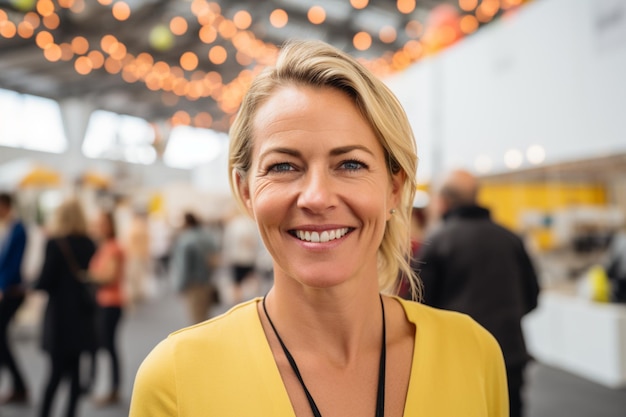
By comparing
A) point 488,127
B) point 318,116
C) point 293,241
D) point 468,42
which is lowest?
point 293,241

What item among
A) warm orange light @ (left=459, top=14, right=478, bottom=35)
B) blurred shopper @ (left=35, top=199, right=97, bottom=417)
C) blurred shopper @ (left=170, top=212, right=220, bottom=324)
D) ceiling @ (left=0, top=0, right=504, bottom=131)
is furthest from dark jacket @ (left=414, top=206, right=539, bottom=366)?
warm orange light @ (left=459, top=14, right=478, bottom=35)

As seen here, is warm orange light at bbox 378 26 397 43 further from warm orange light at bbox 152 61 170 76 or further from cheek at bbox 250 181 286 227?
cheek at bbox 250 181 286 227

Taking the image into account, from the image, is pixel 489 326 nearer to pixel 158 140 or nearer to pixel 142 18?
pixel 142 18

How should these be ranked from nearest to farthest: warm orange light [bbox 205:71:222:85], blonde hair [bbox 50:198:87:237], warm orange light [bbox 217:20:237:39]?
1. blonde hair [bbox 50:198:87:237]
2. warm orange light [bbox 217:20:237:39]
3. warm orange light [bbox 205:71:222:85]

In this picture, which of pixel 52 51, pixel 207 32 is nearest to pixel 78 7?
pixel 52 51

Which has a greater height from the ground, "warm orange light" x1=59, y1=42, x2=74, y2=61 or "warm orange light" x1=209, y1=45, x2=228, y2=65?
"warm orange light" x1=209, y1=45, x2=228, y2=65

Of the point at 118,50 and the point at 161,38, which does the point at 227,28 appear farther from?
the point at 118,50

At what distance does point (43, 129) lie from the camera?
15008 millimetres

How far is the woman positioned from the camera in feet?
2.79

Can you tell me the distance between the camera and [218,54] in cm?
1257

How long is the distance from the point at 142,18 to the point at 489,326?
996 cm

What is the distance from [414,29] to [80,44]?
744 cm

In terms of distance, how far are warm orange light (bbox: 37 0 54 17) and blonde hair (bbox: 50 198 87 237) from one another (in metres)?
6.18

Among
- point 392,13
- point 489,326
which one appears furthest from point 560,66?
point 392,13
